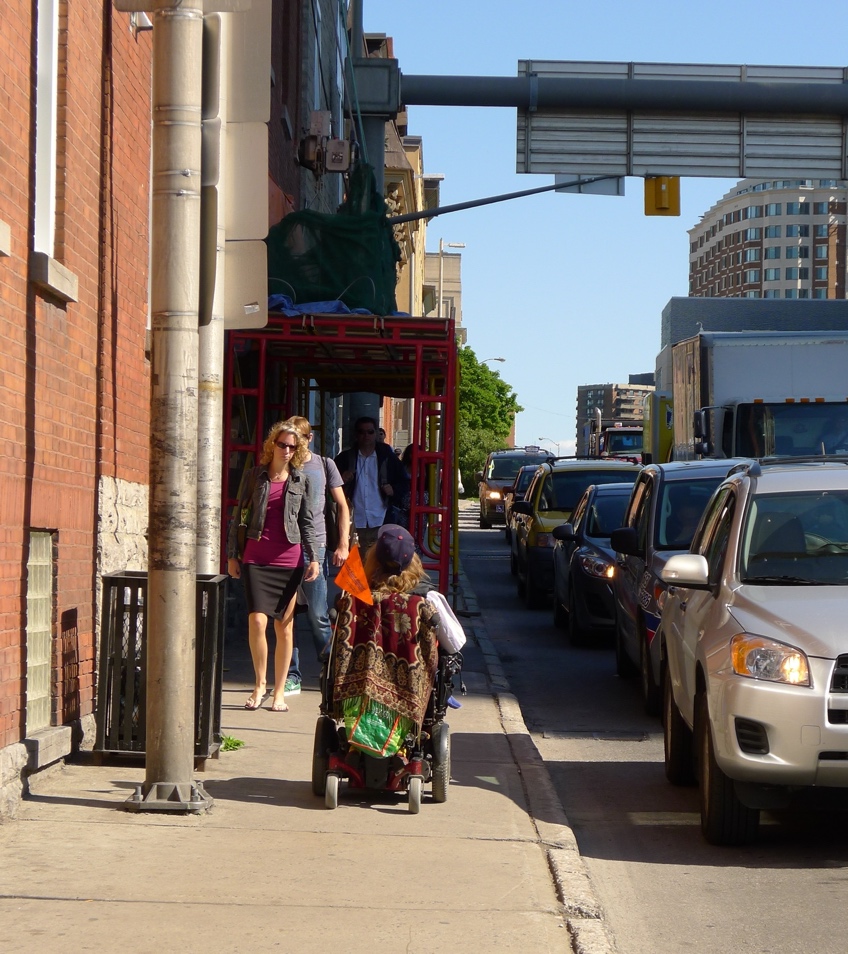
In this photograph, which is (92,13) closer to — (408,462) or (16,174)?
(16,174)

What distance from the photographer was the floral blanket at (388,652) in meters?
7.24

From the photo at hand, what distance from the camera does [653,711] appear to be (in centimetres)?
1128

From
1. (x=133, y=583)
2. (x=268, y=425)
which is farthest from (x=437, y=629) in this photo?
(x=268, y=425)

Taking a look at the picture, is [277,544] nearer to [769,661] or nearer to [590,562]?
[769,661]

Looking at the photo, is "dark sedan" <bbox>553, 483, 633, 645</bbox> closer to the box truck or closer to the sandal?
the box truck

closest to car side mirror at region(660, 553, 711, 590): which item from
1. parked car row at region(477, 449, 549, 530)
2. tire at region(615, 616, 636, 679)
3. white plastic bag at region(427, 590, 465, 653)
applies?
white plastic bag at region(427, 590, 465, 653)

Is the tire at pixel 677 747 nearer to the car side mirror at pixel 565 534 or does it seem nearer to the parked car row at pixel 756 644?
the parked car row at pixel 756 644

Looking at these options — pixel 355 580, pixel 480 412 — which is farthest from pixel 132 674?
pixel 480 412

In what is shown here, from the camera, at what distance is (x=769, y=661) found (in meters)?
6.55

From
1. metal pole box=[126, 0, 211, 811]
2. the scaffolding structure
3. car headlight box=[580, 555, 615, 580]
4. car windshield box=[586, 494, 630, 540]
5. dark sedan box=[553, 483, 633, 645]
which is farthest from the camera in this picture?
car windshield box=[586, 494, 630, 540]

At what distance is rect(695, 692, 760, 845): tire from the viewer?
689 centimetres

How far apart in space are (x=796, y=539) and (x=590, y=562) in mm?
7276

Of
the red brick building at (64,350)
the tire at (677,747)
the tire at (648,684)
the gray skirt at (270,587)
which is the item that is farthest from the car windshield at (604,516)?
the tire at (677,747)

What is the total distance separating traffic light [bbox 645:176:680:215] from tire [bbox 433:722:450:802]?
1595 centimetres
